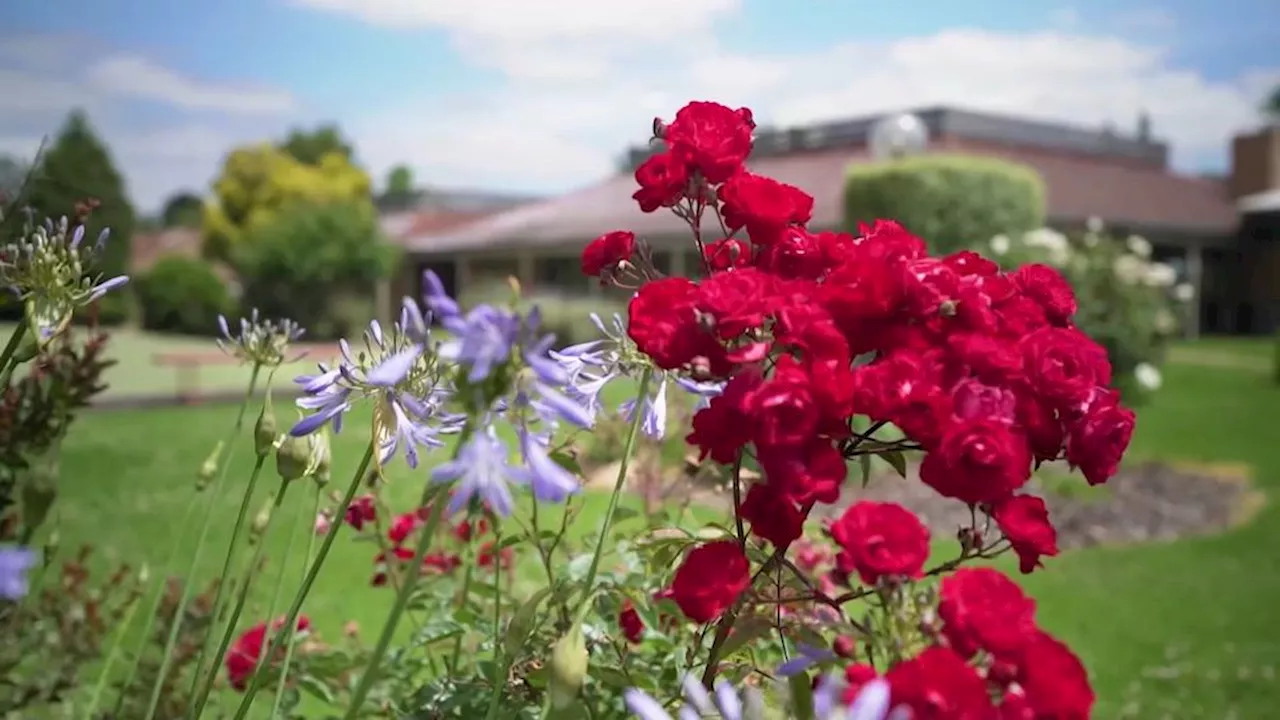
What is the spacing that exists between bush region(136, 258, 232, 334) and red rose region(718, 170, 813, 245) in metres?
22.4

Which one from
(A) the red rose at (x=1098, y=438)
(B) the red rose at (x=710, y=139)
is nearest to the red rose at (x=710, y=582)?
(A) the red rose at (x=1098, y=438)

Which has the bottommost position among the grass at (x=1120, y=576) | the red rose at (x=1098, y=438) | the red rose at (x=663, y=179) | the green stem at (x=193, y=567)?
the grass at (x=1120, y=576)

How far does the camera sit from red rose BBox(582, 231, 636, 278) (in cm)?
123

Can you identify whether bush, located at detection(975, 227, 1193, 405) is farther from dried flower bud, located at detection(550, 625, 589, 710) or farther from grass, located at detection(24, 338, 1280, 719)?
dried flower bud, located at detection(550, 625, 589, 710)

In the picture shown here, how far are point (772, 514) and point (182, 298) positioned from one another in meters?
23.5

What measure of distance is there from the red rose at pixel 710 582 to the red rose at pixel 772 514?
1.4 inches

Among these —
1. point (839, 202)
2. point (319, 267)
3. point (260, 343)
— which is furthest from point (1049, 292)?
point (319, 267)

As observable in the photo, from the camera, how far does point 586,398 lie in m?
1.19

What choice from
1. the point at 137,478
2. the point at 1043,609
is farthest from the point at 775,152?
the point at 1043,609

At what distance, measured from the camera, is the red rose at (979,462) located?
0.88m

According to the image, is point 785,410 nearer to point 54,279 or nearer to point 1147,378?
point 54,279

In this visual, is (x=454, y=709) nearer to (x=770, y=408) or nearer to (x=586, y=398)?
(x=586, y=398)

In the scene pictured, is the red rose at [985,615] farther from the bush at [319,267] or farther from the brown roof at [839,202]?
the bush at [319,267]

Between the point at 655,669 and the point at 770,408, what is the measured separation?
0.69 meters
